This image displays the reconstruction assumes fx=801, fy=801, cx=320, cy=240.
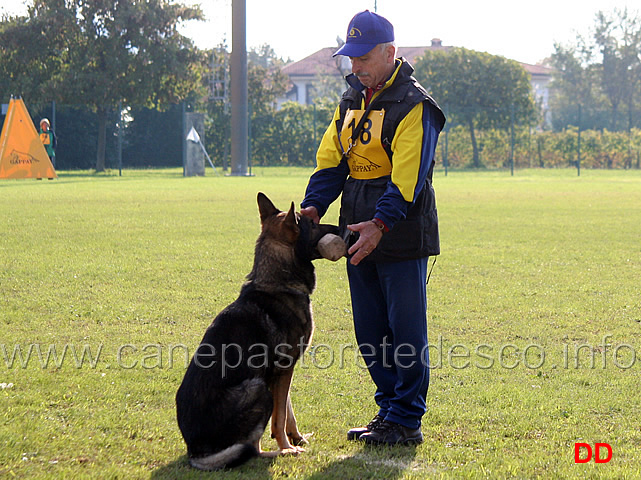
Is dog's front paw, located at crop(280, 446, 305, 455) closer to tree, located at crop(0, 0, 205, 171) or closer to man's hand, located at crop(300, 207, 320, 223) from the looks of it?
man's hand, located at crop(300, 207, 320, 223)

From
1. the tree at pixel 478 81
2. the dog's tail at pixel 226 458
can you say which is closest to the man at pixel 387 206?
the dog's tail at pixel 226 458

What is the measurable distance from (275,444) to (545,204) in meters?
16.2

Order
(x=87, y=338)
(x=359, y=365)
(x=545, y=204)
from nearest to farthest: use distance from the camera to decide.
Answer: (x=359, y=365) → (x=87, y=338) → (x=545, y=204)

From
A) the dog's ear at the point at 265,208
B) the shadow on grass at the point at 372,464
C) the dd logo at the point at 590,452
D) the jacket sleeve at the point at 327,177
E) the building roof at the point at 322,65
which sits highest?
the building roof at the point at 322,65

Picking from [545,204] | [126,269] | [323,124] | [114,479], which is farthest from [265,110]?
[114,479]

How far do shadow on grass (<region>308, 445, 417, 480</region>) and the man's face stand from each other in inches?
76.1

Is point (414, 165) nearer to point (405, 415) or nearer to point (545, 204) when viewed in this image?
point (405, 415)

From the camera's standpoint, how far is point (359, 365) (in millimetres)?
5770

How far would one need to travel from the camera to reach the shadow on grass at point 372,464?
3.86 metres

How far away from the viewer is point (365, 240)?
399 cm

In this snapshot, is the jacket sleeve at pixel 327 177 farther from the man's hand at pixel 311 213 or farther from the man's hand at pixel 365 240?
the man's hand at pixel 365 240

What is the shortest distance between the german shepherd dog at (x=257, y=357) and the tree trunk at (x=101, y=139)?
31.4m

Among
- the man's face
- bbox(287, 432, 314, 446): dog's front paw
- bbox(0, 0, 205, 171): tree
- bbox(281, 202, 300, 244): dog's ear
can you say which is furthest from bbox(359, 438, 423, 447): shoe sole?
bbox(0, 0, 205, 171): tree

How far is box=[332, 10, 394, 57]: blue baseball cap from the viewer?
412 cm
